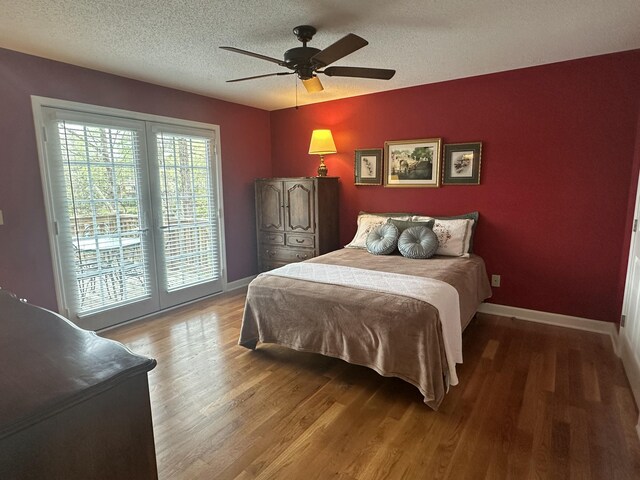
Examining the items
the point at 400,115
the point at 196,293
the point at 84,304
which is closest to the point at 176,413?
the point at 84,304

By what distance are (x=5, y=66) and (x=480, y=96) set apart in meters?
4.10

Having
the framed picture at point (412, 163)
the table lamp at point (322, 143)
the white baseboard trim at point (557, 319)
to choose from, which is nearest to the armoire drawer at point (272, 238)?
the table lamp at point (322, 143)

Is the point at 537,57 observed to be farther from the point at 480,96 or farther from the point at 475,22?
the point at 475,22

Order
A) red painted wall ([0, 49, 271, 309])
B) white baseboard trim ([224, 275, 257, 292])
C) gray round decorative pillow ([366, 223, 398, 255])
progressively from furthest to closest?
white baseboard trim ([224, 275, 257, 292]) < gray round decorative pillow ([366, 223, 398, 255]) < red painted wall ([0, 49, 271, 309])

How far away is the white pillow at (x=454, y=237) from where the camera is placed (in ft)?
11.4

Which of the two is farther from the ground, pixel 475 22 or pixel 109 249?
pixel 475 22

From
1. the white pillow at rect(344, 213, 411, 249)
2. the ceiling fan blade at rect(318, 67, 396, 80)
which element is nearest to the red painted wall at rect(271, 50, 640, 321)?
the white pillow at rect(344, 213, 411, 249)

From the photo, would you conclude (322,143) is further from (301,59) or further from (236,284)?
(236,284)

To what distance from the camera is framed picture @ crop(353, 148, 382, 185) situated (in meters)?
4.30

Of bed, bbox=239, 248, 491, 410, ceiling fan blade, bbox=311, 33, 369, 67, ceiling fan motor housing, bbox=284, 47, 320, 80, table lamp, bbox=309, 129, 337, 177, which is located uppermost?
ceiling fan motor housing, bbox=284, 47, 320, 80

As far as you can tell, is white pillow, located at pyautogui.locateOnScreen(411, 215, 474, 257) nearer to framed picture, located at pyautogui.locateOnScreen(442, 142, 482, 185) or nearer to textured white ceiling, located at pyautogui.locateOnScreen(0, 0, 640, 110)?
framed picture, located at pyautogui.locateOnScreen(442, 142, 482, 185)

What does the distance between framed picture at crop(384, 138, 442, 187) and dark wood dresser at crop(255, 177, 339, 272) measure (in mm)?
763

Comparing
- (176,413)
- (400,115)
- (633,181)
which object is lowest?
(176,413)

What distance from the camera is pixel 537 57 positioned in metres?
3.06
